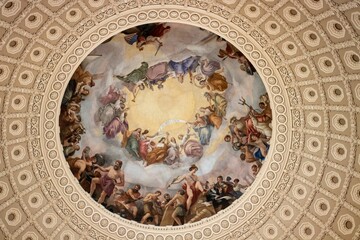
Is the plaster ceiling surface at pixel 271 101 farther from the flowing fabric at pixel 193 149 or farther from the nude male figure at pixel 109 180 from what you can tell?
the flowing fabric at pixel 193 149

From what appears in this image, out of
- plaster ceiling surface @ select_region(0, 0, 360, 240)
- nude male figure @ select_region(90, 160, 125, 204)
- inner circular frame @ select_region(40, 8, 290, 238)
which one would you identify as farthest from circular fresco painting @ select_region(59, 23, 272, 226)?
plaster ceiling surface @ select_region(0, 0, 360, 240)

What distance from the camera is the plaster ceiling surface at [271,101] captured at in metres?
16.6

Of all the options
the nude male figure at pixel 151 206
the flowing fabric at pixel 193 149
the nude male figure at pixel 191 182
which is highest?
the flowing fabric at pixel 193 149

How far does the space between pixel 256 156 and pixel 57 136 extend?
6.82 metres

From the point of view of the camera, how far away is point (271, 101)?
19031mm

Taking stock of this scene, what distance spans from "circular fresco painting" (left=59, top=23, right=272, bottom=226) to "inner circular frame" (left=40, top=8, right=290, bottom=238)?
44 cm

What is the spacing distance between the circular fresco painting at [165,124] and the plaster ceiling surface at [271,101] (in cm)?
72

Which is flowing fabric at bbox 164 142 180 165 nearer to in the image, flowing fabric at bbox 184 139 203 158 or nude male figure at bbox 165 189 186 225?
flowing fabric at bbox 184 139 203 158

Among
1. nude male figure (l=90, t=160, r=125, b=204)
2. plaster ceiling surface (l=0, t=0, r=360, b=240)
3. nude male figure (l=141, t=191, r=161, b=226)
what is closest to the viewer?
plaster ceiling surface (l=0, t=0, r=360, b=240)

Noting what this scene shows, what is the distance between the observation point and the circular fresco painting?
1978cm

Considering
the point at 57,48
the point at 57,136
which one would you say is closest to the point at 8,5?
the point at 57,48

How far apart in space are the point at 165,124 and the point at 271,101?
4.61 meters

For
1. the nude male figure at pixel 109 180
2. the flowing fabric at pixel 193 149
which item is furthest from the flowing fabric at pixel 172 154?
the nude male figure at pixel 109 180

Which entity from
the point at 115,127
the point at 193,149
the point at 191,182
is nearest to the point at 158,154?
the point at 193,149
